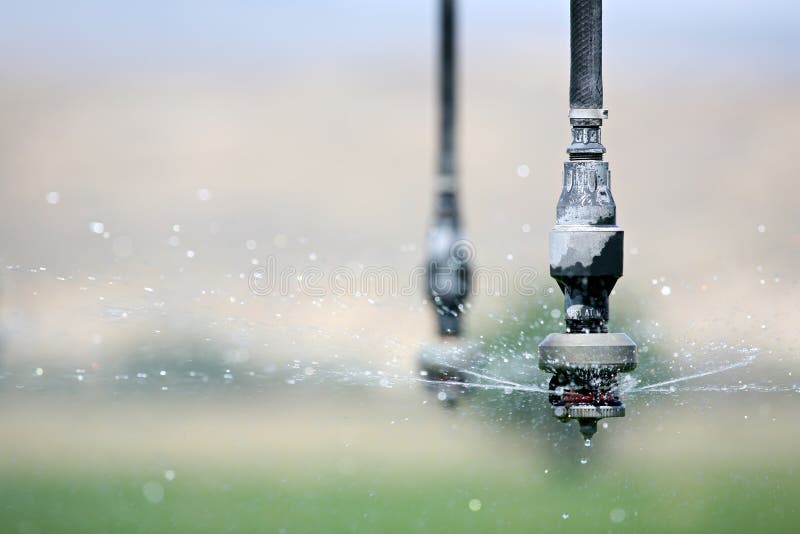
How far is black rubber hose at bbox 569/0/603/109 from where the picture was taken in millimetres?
6008

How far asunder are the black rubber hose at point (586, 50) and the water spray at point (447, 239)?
310cm

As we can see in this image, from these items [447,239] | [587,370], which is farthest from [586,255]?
[447,239]

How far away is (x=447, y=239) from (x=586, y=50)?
330cm

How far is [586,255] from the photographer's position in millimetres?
6039

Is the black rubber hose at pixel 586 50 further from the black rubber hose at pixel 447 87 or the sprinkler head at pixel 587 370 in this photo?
the black rubber hose at pixel 447 87

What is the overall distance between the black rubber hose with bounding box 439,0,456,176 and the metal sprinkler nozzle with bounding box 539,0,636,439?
318cm

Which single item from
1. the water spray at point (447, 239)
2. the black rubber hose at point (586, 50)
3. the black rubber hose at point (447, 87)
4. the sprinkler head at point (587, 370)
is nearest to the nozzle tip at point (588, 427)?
the sprinkler head at point (587, 370)

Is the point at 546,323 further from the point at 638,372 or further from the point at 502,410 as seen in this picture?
the point at 502,410

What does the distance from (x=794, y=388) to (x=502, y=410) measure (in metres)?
2.21

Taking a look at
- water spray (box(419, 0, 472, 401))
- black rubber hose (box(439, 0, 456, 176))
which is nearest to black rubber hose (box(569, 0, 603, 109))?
water spray (box(419, 0, 472, 401))

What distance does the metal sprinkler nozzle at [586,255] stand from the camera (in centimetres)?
603

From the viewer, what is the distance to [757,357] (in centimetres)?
830

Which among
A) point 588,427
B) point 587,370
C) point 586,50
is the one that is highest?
point 586,50

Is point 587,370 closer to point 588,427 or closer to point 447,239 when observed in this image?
point 588,427
